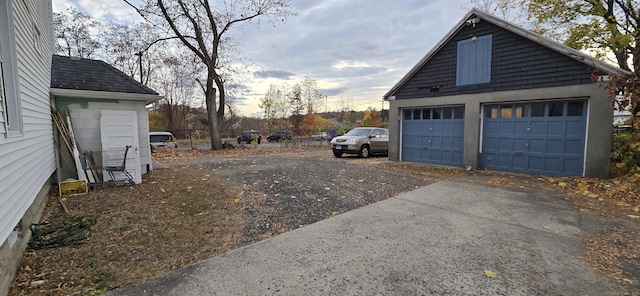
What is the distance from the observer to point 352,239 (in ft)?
11.8

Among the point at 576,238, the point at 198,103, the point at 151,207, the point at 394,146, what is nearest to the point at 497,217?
the point at 576,238

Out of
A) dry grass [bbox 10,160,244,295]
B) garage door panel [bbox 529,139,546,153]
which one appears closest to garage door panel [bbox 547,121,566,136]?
garage door panel [bbox 529,139,546,153]

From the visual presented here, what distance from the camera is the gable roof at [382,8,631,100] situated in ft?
21.9

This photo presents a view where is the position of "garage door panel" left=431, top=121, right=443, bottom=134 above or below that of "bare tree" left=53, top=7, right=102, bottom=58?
below

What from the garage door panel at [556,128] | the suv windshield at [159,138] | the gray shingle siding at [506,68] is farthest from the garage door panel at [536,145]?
A: the suv windshield at [159,138]

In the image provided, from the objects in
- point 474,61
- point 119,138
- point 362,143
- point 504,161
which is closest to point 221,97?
point 362,143

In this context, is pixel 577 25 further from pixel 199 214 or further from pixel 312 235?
pixel 199 214

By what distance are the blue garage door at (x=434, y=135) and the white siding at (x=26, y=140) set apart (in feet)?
33.8

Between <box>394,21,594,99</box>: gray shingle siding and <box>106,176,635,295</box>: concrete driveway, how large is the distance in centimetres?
455

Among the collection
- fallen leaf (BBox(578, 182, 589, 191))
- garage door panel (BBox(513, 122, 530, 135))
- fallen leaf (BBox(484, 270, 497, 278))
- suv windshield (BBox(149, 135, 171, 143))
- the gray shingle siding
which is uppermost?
the gray shingle siding

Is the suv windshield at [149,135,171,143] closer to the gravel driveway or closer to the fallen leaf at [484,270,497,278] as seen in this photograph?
the gravel driveway

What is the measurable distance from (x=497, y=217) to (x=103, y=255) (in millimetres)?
5411

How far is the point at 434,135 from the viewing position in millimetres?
10234

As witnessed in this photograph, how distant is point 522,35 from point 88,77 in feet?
39.0
